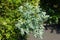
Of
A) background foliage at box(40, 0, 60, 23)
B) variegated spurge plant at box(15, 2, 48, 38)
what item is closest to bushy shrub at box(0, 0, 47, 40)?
variegated spurge plant at box(15, 2, 48, 38)

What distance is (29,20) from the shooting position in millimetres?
4258

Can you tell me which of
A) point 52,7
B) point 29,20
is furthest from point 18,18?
point 52,7

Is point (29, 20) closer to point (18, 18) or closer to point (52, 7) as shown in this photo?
point (18, 18)

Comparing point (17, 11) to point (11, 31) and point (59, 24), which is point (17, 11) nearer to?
point (11, 31)

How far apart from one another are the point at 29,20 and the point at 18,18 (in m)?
0.24

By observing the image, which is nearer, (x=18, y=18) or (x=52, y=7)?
(x=18, y=18)

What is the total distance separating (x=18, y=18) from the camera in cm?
432

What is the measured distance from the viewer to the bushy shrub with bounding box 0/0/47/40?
426 cm

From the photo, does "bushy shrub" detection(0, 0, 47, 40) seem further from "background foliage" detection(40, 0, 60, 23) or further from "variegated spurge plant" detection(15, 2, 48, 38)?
"background foliage" detection(40, 0, 60, 23)

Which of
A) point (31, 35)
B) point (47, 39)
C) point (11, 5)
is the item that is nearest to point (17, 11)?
point (11, 5)

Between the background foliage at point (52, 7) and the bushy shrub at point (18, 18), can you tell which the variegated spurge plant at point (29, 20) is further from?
the background foliage at point (52, 7)

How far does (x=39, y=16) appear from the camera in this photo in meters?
4.36

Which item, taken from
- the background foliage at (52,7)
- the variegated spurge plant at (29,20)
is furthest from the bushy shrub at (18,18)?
the background foliage at (52,7)

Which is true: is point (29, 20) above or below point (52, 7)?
below
